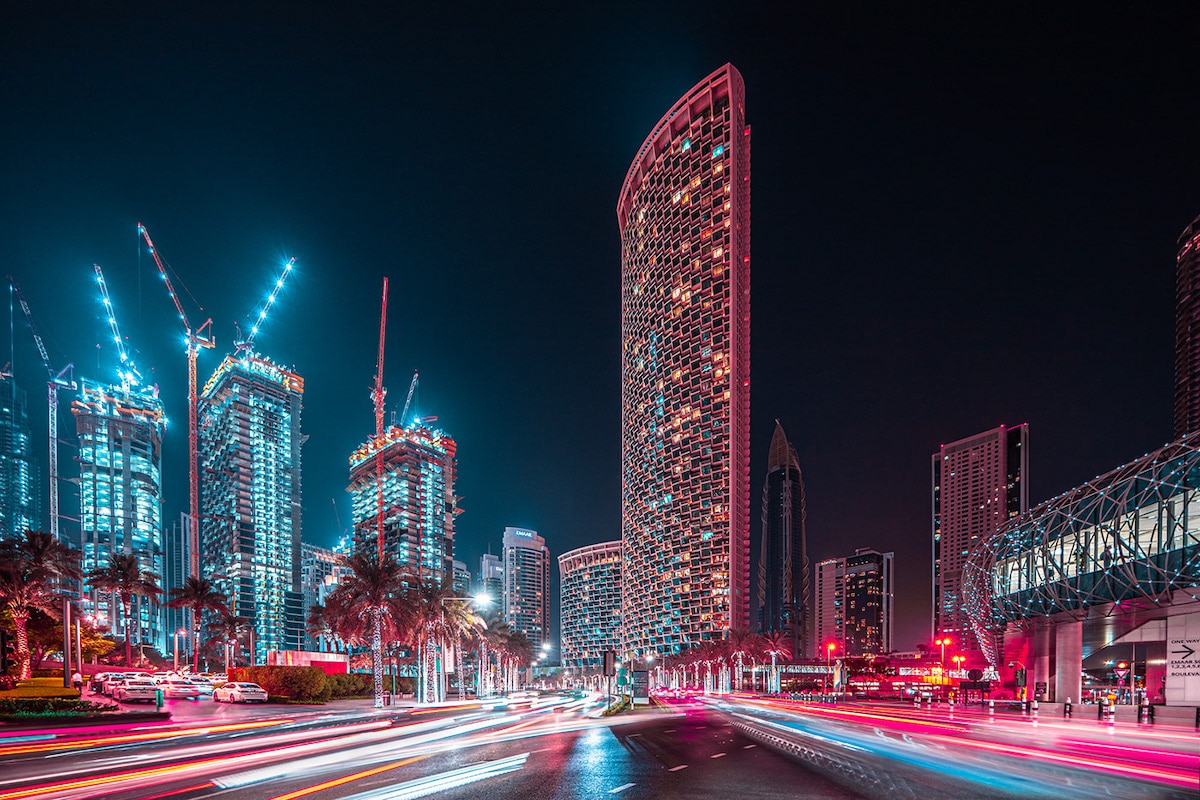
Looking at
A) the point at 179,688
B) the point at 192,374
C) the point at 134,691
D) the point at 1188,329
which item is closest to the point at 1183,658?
the point at 134,691

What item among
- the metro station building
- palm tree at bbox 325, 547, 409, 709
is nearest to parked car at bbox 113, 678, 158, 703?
palm tree at bbox 325, 547, 409, 709

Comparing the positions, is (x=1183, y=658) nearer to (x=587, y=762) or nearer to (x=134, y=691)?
(x=587, y=762)

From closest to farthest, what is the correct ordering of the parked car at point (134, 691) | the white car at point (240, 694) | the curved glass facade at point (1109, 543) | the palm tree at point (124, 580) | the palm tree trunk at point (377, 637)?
the curved glass facade at point (1109, 543) < the parked car at point (134, 691) < the white car at point (240, 694) < the palm tree trunk at point (377, 637) < the palm tree at point (124, 580)

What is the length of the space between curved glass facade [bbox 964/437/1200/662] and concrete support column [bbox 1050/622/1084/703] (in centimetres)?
178

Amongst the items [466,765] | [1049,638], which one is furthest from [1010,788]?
[1049,638]

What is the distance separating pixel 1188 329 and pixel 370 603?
169 meters

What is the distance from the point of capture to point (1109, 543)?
47125mm

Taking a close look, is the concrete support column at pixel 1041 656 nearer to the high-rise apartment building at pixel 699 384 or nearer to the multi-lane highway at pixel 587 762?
the multi-lane highway at pixel 587 762

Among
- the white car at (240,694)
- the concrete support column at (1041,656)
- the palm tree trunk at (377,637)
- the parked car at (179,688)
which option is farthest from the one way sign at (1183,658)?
the parked car at (179,688)

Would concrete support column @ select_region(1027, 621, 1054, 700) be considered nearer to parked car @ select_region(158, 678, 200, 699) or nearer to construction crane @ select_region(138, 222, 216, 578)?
parked car @ select_region(158, 678, 200, 699)

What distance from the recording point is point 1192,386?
15112cm

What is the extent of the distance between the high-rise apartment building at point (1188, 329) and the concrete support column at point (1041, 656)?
4085 inches

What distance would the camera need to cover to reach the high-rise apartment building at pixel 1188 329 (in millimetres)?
146375

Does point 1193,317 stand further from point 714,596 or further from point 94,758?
point 94,758
